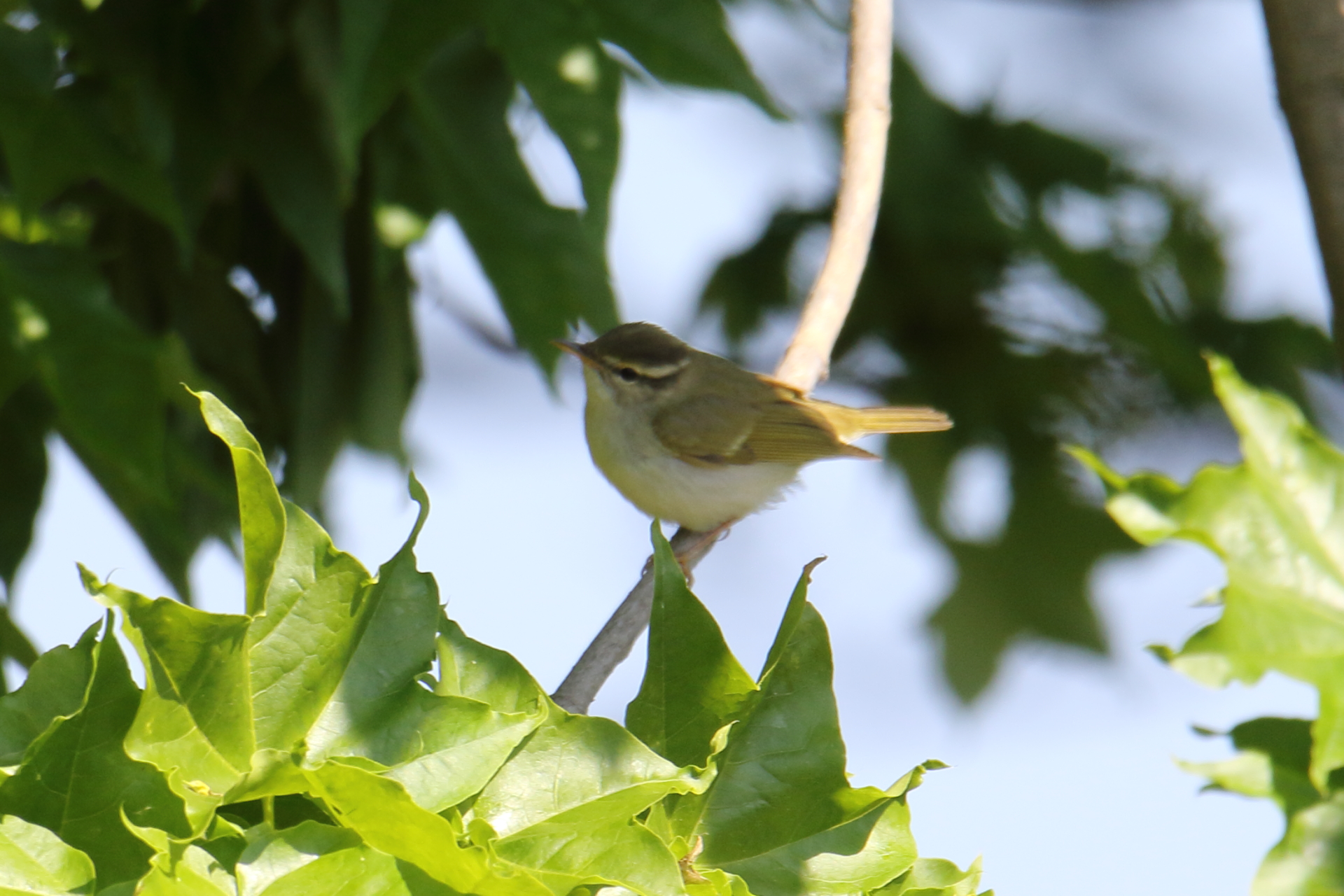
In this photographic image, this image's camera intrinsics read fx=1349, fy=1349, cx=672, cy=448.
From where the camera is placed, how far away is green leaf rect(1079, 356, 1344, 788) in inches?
48.3

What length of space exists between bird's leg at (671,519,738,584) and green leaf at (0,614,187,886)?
268 cm

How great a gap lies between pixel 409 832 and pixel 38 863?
1.07 ft

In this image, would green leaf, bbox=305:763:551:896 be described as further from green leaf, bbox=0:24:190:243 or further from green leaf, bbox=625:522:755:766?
green leaf, bbox=0:24:190:243

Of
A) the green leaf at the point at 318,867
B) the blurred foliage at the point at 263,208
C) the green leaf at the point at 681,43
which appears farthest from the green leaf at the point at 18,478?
the green leaf at the point at 318,867

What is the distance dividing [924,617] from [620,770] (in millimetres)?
3156

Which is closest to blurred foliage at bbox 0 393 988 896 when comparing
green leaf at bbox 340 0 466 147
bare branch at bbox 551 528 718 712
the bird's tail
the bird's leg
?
bare branch at bbox 551 528 718 712

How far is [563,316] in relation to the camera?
3.19 metres

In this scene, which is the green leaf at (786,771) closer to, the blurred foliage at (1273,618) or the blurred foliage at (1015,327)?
the blurred foliage at (1273,618)

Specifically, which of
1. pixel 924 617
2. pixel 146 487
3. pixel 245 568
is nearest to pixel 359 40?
pixel 146 487

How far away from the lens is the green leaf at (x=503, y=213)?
10.4 ft

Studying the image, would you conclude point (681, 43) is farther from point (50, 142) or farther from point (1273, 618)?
point (1273, 618)

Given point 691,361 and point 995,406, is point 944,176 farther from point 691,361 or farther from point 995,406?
point 691,361

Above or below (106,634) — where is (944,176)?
above

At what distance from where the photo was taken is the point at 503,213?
321 cm
